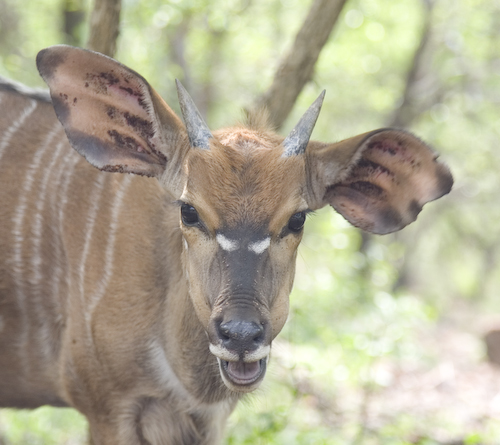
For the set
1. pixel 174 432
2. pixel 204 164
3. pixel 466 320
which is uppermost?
pixel 204 164

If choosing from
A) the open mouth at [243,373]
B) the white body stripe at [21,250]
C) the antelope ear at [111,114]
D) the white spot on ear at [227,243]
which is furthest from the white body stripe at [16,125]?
the open mouth at [243,373]

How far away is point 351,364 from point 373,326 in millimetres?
382

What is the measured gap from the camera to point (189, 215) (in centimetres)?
276

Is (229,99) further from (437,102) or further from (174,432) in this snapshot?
(174,432)

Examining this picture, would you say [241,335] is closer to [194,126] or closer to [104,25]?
[194,126]

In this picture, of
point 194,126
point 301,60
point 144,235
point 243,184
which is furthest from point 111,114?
point 301,60

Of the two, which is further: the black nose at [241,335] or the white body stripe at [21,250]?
the white body stripe at [21,250]

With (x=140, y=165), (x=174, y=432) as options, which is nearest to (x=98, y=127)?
(x=140, y=165)

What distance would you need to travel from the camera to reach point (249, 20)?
9.20 metres

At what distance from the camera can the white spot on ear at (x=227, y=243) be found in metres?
2.58

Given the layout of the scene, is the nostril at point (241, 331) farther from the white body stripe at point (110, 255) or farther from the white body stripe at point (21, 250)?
the white body stripe at point (21, 250)

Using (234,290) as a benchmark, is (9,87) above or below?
below

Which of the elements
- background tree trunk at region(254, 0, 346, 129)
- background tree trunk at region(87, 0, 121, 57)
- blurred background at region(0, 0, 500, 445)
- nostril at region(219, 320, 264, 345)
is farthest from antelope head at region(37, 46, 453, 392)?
background tree trunk at region(87, 0, 121, 57)

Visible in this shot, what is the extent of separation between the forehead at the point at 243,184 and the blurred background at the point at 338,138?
30.9 inches
